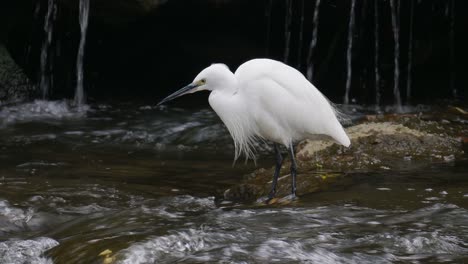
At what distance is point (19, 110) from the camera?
9.53m

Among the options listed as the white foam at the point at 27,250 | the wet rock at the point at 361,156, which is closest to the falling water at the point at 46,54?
the wet rock at the point at 361,156

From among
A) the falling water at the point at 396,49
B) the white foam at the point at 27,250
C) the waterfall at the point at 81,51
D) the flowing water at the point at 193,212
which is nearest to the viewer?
the flowing water at the point at 193,212

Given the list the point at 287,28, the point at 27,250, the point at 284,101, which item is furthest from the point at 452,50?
the point at 27,250

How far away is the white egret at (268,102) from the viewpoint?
4898 millimetres

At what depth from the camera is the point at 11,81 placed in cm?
998

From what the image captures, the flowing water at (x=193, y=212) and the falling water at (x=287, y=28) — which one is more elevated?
the falling water at (x=287, y=28)

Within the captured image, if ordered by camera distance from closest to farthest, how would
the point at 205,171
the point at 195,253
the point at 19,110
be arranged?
1. the point at 195,253
2. the point at 205,171
3. the point at 19,110

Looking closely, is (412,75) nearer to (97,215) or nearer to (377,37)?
(377,37)

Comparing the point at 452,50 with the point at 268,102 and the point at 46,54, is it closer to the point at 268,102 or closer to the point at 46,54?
the point at 46,54

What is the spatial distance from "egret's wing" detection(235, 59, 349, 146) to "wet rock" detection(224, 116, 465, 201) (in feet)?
1.26

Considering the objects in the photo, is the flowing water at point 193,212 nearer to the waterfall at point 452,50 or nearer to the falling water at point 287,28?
the falling water at point 287,28

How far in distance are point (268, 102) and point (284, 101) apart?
127 millimetres

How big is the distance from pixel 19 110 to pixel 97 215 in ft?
17.8

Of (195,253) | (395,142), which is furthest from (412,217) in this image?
→ (395,142)
